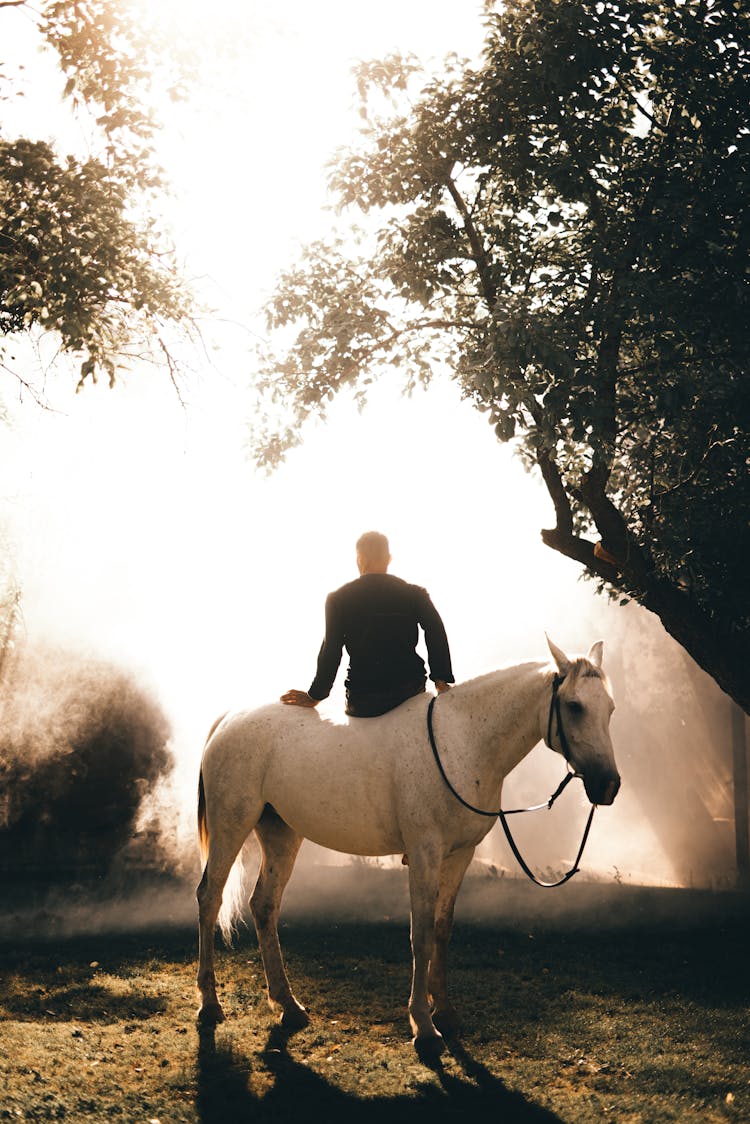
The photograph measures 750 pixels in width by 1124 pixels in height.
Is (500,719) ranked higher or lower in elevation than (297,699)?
lower

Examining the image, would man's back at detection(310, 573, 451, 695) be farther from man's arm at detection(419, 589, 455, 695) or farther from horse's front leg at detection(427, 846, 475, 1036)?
horse's front leg at detection(427, 846, 475, 1036)

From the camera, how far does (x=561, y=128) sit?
30.3 ft

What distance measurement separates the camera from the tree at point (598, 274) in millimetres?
8664

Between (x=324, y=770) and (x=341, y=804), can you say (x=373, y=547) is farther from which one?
(x=341, y=804)

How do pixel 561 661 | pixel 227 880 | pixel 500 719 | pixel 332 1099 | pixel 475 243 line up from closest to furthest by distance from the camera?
1. pixel 332 1099
2. pixel 561 661
3. pixel 500 719
4. pixel 227 880
5. pixel 475 243

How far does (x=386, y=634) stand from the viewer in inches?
265

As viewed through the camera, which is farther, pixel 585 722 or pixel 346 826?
pixel 346 826

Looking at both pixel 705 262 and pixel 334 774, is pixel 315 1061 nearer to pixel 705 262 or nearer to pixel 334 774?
pixel 334 774

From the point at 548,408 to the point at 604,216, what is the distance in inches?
108

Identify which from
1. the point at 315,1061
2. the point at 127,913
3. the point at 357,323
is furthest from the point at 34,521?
the point at 315,1061

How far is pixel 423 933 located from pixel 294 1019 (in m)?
1.55

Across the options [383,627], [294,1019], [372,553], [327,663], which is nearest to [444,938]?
[294,1019]

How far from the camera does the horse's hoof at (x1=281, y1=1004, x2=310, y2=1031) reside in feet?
23.1

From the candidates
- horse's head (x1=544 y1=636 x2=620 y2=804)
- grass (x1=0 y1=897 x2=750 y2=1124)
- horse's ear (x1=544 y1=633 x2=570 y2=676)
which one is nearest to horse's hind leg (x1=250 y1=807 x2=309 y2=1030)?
grass (x1=0 y1=897 x2=750 y2=1124)
